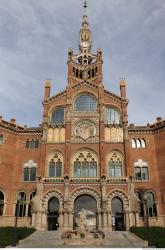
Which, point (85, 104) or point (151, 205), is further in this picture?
point (85, 104)

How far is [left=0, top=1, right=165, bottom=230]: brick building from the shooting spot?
136 ft

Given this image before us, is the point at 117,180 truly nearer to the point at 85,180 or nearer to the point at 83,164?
the point at 85,180

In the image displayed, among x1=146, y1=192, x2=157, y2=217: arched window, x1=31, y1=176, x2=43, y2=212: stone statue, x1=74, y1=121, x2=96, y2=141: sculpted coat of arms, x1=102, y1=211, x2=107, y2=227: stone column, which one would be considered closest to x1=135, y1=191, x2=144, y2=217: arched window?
x1=146, y1=192, x2=157, y2=217: arched window

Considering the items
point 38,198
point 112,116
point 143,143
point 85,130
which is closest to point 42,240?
point 38,198

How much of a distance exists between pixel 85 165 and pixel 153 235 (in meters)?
17.0

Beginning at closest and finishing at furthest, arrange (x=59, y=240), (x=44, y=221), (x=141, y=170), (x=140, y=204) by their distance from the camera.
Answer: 1. (x=59, y=240)
2. (x=44, y=221)
3. (x=140, y=204)
4. (x=141, y=170)

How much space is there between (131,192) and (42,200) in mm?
13282

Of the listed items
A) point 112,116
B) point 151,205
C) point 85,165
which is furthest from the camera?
point 112,116

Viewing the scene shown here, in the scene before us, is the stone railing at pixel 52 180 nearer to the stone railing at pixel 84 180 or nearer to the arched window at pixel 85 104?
the stone railing at pixel 84 180

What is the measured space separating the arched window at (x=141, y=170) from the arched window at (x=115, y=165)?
359 centimetres

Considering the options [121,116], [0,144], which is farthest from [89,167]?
[0,144]

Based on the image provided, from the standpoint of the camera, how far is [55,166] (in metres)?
45.1

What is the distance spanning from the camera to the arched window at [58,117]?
4869 cm

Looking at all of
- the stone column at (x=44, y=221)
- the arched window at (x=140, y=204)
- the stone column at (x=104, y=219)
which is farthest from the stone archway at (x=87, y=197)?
the arched window at (x=140, y=204)
